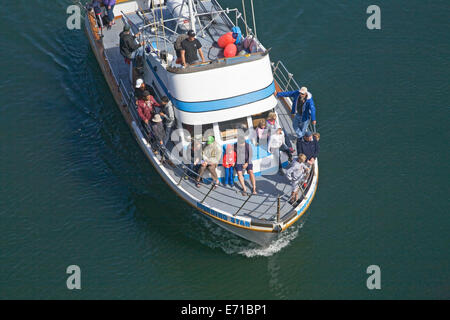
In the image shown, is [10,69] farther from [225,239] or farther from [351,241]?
[351,241]

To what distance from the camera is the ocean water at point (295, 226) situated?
17359 mm

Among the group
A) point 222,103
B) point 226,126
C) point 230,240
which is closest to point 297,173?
point 226,126

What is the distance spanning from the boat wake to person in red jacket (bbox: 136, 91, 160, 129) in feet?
12.4

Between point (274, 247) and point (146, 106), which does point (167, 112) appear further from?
point (274, 247)

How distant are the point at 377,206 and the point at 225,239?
5.26 m

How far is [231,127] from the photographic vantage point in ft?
57.6

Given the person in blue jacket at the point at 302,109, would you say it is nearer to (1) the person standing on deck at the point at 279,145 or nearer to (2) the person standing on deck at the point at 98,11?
(1) the person standing on deck at the point at 279,145

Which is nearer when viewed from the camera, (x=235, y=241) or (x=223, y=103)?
(x=223, y=103)

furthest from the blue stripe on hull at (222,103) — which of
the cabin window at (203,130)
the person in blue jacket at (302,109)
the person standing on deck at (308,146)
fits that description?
the person standing on deck at (308,146)

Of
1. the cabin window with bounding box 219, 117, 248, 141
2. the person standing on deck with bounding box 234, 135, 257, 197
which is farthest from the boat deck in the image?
the cabin window with bounding box 219, 117, 248, 141

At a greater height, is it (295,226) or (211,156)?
(211,156)

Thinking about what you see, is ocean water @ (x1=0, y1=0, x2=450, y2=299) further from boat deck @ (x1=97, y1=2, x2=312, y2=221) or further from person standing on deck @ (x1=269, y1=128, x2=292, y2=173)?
person standing on deck @ (x1=269, y1=128, x2=292, y2=173)

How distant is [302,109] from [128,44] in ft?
22.5
